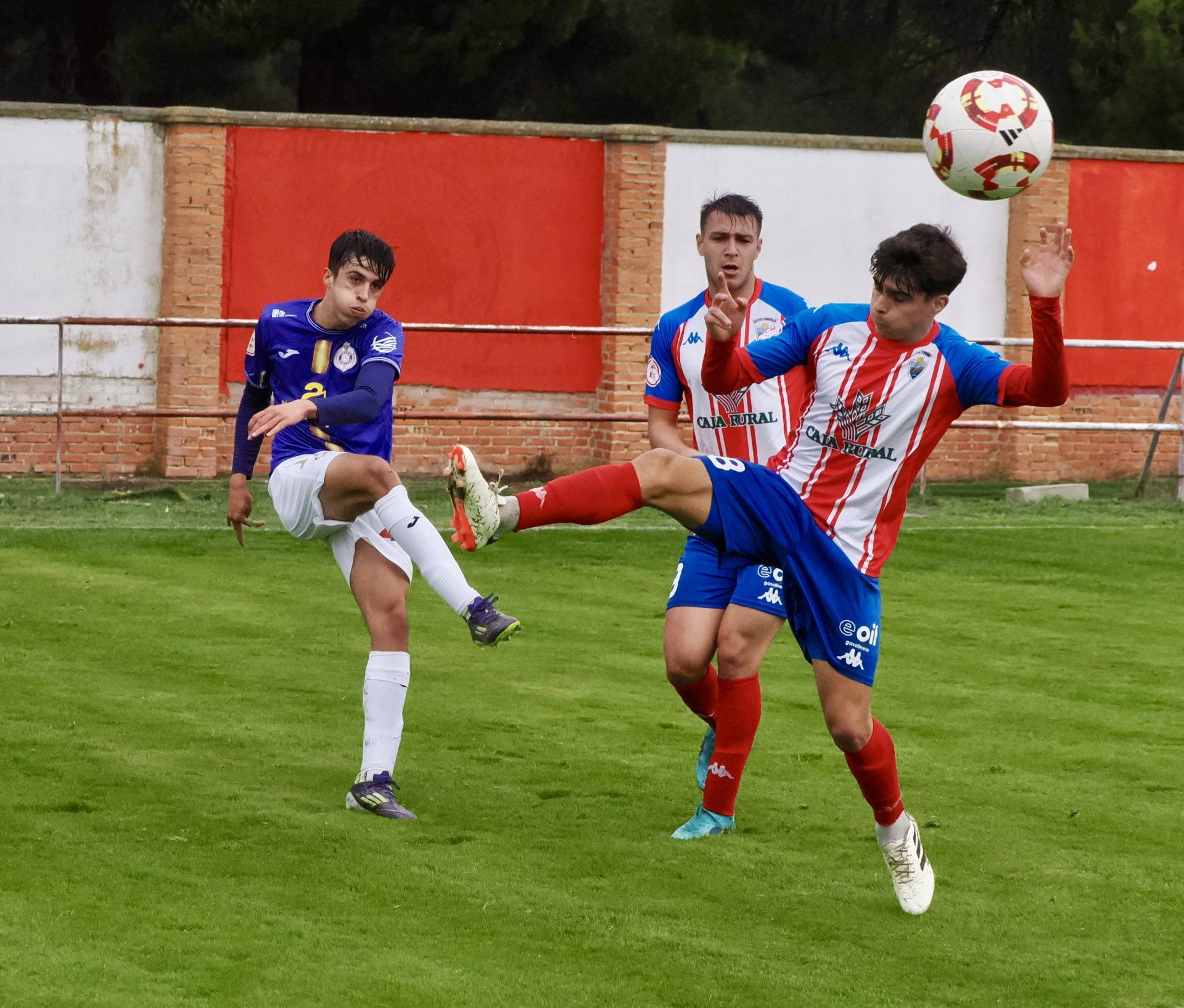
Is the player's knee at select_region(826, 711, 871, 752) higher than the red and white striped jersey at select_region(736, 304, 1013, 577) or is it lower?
lower

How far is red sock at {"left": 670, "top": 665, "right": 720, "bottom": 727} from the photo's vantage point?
22.1ft

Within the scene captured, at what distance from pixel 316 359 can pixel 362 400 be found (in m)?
0.41

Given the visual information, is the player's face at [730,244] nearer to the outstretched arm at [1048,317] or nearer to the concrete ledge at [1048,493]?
the outstretched arm at [1048,317]

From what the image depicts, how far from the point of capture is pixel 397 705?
21.6 ft

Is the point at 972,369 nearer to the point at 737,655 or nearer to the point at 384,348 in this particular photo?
the point at 737,655

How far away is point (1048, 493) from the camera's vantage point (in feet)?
58.2

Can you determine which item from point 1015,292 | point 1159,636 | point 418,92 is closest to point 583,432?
point 1015,292

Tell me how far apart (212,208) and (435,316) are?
2.61 meters

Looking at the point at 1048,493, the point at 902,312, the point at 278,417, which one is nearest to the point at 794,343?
the point at 902,312

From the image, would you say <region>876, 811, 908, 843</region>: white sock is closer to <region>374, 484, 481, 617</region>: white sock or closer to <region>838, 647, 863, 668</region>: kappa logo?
<region>838, 647, 863, 668</region>: kappa logo

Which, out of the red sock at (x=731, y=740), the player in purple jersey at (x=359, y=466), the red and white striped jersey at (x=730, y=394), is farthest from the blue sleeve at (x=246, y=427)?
the red sock at (x=731, y=740)

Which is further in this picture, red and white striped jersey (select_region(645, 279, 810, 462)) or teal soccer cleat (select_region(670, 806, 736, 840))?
red and white striped jersey (select_region(645, 279, 810, 462))

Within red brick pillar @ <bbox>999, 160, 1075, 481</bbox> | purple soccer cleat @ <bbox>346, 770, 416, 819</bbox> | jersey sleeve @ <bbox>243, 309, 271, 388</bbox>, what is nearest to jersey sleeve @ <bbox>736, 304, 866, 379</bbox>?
jersey sleeve @ <bbox>243, 309, 271, 388</bbox>

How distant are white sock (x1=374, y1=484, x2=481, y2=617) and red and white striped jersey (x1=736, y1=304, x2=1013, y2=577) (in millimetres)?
1273
